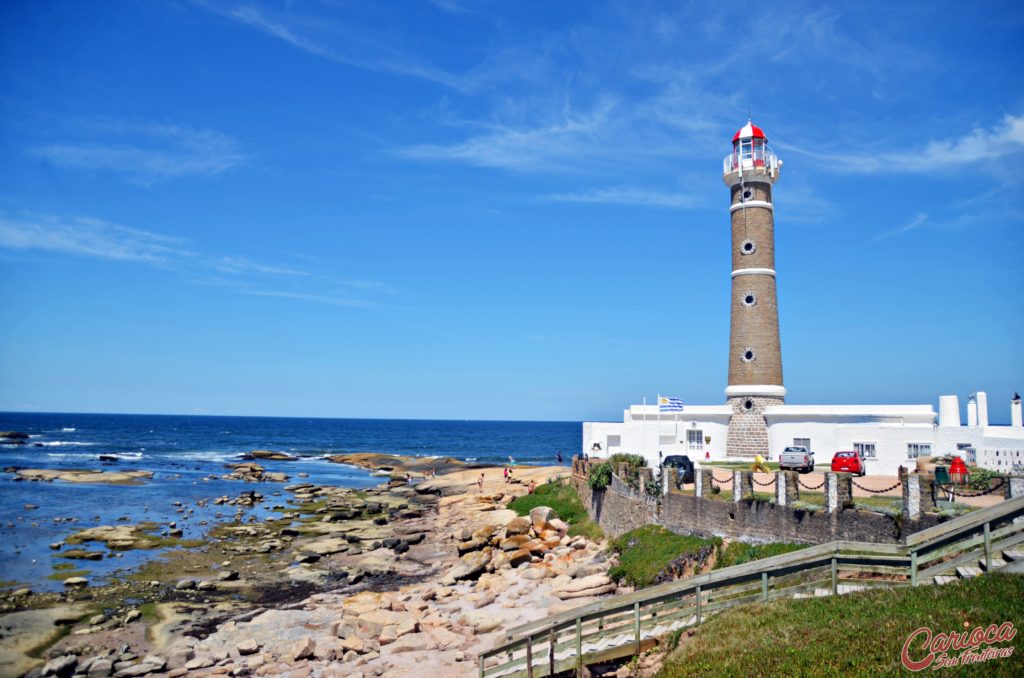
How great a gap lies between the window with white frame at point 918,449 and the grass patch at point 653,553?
13.4 meters

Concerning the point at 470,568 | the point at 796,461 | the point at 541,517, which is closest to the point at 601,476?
the point at 541,517

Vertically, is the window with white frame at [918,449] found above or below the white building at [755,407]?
below

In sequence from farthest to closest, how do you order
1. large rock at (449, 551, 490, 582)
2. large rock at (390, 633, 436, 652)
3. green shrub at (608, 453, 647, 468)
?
green shrub at (608, 453, 647, 468)
large rock at (449, 551, 490, 582)
large rock at (390, 633, 436, 652)

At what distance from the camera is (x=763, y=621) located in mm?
12047

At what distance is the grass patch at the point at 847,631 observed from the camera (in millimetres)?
9625

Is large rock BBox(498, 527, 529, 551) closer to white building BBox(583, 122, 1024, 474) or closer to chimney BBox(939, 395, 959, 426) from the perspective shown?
white building BBox(583, 122, 1024, 474)

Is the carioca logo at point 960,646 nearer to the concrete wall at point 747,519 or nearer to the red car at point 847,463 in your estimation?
the concrete wall at point 747,519

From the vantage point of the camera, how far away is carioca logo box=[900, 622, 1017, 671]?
9008 millimetres

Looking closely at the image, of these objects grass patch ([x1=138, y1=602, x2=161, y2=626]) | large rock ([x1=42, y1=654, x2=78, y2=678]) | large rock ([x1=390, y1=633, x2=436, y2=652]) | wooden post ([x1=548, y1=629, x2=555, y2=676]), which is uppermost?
wooden post ([x1=548, y1=629, x2=555, y2=676])

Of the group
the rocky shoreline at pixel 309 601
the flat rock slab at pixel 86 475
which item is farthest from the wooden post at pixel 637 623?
the flat rock slab at pixel 86 475

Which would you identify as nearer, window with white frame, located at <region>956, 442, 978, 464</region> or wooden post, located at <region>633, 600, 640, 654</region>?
wooden post, located at <region>633, 600, 640, 654</region>

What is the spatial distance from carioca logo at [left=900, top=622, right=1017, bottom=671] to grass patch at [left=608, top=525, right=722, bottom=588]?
465 inches

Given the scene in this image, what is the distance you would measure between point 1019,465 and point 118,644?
31.1m

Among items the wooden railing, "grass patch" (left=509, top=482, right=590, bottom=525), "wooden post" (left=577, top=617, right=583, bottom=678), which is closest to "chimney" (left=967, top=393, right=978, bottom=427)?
"grass patch" (left=509, top=482, right=590, bottom=525)
